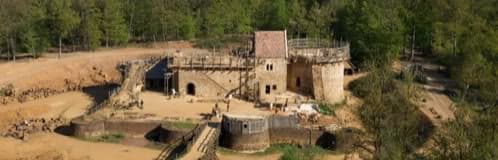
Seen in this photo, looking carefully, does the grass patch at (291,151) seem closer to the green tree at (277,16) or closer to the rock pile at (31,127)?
the rock pile at (31,127)

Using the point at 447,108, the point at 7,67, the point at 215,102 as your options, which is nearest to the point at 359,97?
the point at 447,108


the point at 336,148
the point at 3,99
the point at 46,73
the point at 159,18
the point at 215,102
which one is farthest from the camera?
the point at 159,18

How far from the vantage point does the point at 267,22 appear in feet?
246

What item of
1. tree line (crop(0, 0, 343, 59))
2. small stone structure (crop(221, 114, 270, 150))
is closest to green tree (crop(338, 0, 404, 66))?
tree line (crop(0, 0, 343, 59))

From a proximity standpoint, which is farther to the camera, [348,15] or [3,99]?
[348,15]

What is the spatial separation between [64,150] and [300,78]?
18119 millimetres

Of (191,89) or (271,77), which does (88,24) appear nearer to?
(191,89)

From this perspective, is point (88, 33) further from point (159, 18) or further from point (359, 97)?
point (359, 97)

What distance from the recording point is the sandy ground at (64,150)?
3938 cm

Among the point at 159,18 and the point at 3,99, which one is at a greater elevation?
the point at 159,18

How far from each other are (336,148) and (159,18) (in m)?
33.8

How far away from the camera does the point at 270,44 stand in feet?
165

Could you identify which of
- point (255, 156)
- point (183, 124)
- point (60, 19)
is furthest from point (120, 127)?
point (60, 19)

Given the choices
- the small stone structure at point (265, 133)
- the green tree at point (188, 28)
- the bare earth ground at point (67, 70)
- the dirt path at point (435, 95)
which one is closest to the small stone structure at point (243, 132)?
the small stone structure at point (265, 133)
